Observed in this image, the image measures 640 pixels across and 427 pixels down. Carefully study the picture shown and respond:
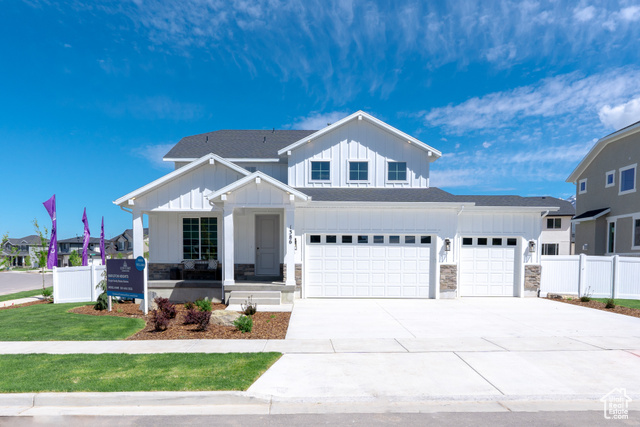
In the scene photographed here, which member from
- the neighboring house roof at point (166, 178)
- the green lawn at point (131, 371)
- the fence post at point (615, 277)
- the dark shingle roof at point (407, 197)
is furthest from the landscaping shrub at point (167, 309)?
the fence post at point (615, 277)

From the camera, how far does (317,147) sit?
14.6 meters

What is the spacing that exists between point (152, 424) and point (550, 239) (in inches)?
1365

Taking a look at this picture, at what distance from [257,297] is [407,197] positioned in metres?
6.95

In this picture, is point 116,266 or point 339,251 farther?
point 339,251

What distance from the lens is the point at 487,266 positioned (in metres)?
13.2

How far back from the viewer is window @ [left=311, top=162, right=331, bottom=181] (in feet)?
48.0

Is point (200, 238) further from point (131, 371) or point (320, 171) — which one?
point (131, 371)

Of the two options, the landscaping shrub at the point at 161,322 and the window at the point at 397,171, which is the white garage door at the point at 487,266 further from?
the landscaping shrub at the point at 161,322

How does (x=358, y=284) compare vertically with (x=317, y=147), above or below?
below

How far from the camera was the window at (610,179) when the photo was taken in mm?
18955

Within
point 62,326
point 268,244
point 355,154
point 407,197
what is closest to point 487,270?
point 407,197

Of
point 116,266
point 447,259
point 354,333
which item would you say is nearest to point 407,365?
point 354,333

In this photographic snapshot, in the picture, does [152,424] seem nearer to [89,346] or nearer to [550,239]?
[89,346]

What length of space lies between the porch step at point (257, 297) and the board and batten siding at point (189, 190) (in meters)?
3.67
